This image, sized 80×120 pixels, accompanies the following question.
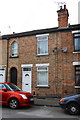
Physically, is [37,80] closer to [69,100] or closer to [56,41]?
[56,41]

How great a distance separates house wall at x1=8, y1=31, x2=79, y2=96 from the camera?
1338 cm

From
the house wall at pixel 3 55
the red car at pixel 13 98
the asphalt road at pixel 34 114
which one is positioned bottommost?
the asphalt road at pixel 34 114

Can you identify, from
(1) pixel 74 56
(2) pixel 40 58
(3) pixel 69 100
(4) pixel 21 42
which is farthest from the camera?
(4) pixel 21 42

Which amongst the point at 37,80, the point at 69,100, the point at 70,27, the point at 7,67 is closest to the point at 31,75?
the point at 37,80

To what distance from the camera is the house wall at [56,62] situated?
1338 centimetres

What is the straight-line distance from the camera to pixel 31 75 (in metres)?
14.8

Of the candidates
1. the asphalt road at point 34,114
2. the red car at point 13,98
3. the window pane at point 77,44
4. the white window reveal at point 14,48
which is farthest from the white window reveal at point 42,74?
the asphalt road at point 34,114

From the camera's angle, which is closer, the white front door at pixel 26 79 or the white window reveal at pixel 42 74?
the white window reveal at pixel 42 74

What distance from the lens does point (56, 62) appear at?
13.9m

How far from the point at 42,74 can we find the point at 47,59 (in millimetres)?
1564

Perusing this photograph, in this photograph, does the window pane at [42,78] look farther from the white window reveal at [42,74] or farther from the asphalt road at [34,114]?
the asphalt road at [34,114]

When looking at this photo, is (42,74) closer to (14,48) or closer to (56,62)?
(56,62)

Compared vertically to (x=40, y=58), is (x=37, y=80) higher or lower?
lower

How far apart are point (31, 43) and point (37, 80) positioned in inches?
148
